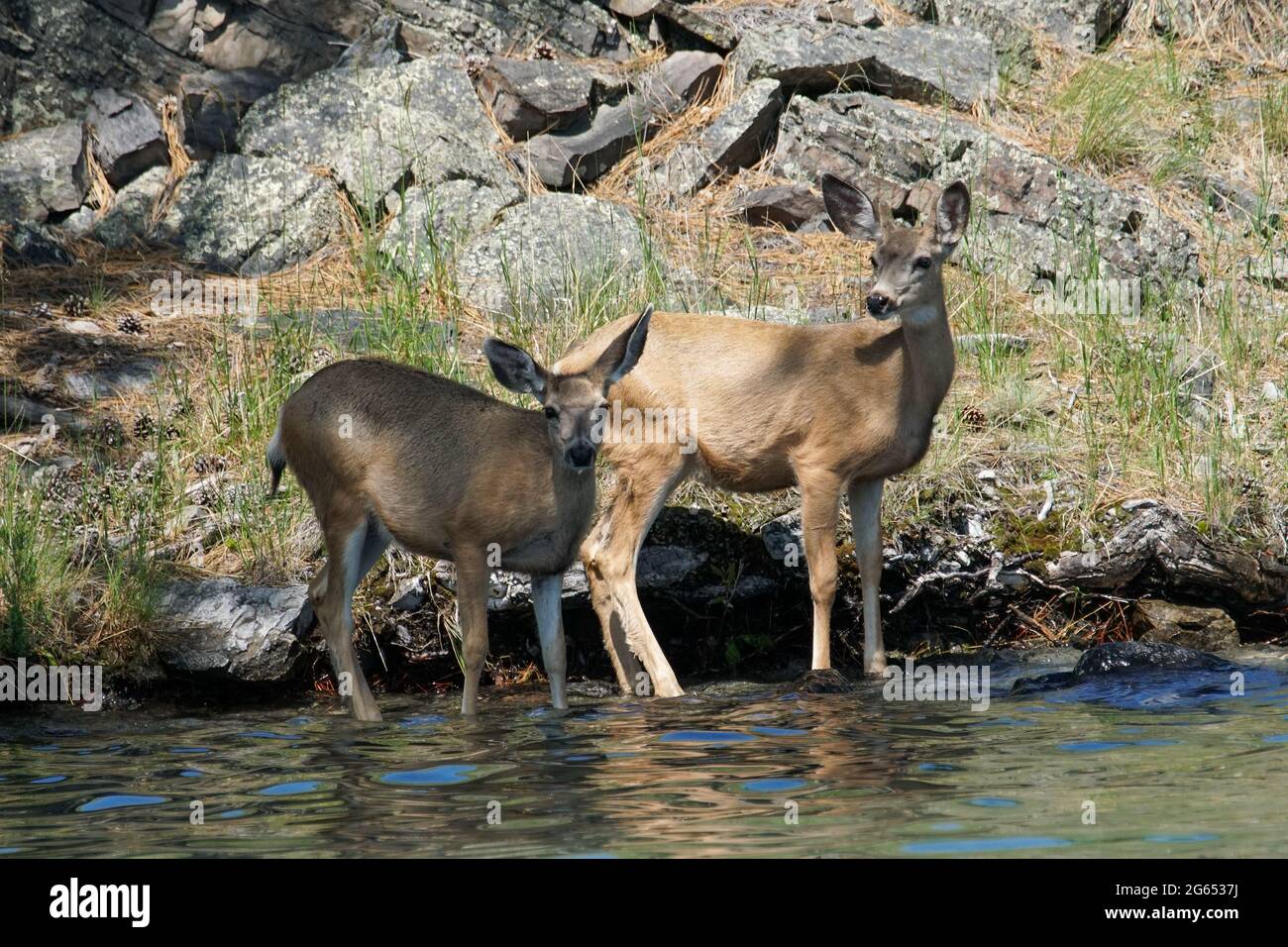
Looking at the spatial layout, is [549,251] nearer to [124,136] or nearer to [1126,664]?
[124,136]

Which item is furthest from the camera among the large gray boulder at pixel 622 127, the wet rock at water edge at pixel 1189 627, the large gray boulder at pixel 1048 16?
the large gray boulder at pixel 1048 16

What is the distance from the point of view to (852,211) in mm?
8586

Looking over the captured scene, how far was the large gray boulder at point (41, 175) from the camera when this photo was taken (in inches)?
478

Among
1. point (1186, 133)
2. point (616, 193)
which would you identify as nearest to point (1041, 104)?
point (1186, 133)

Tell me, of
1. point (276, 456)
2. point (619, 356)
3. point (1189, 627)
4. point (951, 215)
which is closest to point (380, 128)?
point (276, 456)

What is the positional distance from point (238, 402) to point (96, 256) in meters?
3.43

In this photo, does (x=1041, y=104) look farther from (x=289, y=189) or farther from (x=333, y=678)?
(x=333, y=678)

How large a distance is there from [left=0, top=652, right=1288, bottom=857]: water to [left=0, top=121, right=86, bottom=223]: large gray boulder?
602 cm

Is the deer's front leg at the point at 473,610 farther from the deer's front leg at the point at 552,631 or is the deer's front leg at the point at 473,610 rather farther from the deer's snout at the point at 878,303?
the deer's snout at the point at 878,303

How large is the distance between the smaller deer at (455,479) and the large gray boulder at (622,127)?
5105 millimetres

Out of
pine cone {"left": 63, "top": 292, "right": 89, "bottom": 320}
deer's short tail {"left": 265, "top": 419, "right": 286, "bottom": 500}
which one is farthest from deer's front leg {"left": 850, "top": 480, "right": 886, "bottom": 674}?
pine cone {"left": 63, "top": 292, "right": 89, "bottom": 320}

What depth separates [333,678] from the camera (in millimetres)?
8031

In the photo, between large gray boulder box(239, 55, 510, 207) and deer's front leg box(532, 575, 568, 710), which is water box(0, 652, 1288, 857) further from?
large gray boulder box(239, 55, 510, 207)

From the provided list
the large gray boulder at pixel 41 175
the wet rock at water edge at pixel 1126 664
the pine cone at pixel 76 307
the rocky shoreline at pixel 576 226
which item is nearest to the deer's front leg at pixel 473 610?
the rocky shoreline at pixel 576 226
